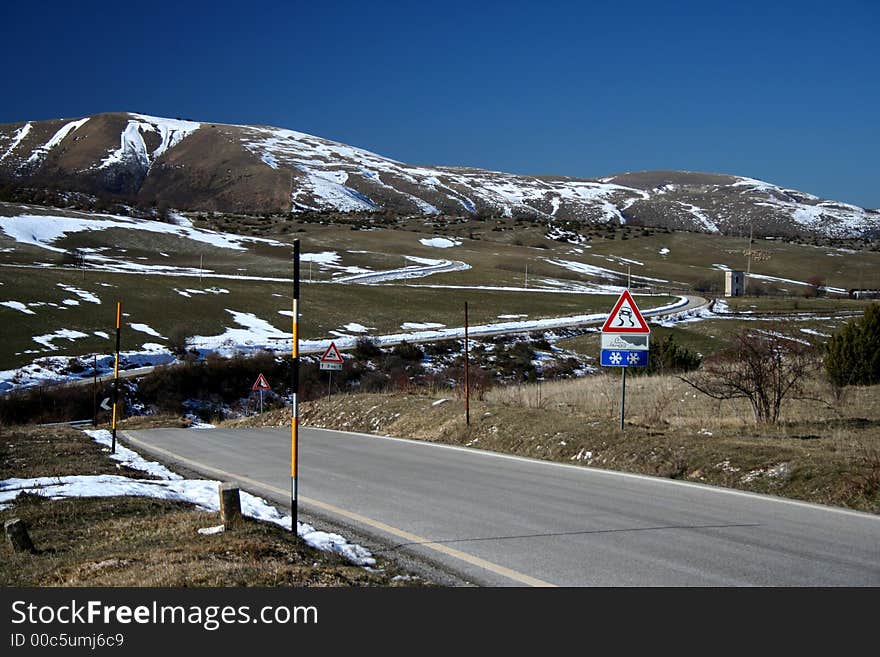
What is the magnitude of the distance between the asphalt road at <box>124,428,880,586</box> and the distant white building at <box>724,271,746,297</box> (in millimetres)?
94395

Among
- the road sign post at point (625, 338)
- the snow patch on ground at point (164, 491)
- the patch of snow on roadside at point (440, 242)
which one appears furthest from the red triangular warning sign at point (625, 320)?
the patch of snow on roadside at point (440, 242)

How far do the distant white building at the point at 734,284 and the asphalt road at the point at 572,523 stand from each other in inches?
3716

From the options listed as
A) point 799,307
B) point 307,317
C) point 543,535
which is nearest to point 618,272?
point 799,307

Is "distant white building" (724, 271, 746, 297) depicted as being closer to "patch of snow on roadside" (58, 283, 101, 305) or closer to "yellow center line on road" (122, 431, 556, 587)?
"patch of snow on roadside" (58, 283, 101, 305)

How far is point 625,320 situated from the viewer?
15.2 meters

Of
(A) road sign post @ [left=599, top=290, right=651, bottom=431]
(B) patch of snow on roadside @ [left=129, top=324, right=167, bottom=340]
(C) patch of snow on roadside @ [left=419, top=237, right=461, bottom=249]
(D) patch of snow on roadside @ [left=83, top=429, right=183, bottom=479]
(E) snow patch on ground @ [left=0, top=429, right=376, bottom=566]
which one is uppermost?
(C) patch of snow on roadside @ [left=419, top=237, right=461, bottom=249]

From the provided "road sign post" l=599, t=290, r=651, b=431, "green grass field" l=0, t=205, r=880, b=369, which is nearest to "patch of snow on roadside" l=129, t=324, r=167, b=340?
"green grass field" l=0, t=205, r=880, b=369

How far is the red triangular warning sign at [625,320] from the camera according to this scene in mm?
15055

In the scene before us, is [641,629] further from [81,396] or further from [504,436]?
[81,396]

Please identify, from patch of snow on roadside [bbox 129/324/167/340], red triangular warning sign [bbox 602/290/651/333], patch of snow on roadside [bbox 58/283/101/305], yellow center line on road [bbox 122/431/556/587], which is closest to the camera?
yellow center line on road [bbox 122/431/556/587]

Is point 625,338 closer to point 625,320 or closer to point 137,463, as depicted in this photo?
point 625,320

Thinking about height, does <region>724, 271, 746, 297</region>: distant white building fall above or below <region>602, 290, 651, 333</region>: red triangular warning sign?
above

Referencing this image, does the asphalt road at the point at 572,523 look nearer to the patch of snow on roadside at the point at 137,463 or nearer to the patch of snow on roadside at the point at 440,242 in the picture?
the patch of snow on roadside at the point at 137,463

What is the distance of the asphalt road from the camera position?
23.2ft
